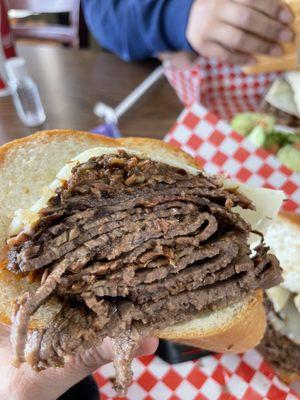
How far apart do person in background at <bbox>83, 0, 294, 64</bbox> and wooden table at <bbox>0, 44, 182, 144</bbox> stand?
7.0 inches

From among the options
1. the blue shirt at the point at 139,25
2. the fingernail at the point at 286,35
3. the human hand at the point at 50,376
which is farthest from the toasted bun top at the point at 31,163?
the blue shirt at the point at 139,25

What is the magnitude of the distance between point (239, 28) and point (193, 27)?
0.33 meters

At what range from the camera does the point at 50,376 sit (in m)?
1.29

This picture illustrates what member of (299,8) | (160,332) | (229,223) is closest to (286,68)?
(299,8)

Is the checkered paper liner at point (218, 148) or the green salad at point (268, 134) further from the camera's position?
the green salad at point (268, 134)

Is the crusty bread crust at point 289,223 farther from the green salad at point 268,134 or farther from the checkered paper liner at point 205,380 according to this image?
the green salad at point 268,134

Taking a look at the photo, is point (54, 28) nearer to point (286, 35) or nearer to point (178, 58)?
point (178, 58)

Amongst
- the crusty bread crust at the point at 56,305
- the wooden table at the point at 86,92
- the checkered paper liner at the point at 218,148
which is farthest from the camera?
the wooden table at the point at 86,92

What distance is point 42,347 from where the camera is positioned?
1.09m

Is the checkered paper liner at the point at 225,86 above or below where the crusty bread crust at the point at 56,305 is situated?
below

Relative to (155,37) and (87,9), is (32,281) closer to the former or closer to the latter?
(155,37)

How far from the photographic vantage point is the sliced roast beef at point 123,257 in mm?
1095

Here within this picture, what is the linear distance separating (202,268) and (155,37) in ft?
7.53

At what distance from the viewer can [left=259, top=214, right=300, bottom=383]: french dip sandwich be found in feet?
5.74
